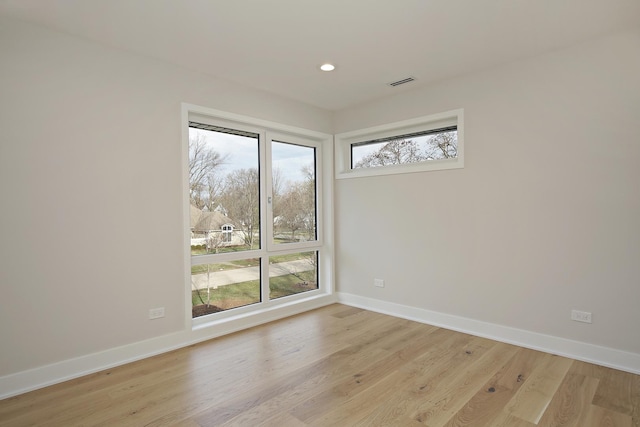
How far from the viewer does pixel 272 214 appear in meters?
4.21

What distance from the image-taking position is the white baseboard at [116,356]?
2.45 m

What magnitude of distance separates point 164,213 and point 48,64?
1401mm

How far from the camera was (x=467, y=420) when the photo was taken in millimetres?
2088

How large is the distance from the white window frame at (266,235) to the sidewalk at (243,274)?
137 millimetres

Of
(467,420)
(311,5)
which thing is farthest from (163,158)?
(467,420)

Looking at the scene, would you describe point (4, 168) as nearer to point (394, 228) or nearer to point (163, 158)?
point (163, 158)

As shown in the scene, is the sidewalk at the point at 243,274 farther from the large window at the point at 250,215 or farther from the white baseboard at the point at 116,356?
the white baseboard at the point at 116,356

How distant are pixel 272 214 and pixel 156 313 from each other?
5.50 ft

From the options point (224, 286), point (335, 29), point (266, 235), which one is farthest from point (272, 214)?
point (335, 29)

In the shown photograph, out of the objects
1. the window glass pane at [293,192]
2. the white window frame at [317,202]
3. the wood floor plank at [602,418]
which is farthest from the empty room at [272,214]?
the window glass pane at [293,192]

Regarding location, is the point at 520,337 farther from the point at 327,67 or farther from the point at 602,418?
the point at 327,67

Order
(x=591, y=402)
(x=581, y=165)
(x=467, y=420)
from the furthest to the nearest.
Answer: (x=581, y=165) < (x=591, y=402) < (x=467, y=420)

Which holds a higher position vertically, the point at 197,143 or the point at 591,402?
the point at 197,143

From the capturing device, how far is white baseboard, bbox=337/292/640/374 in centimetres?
275
